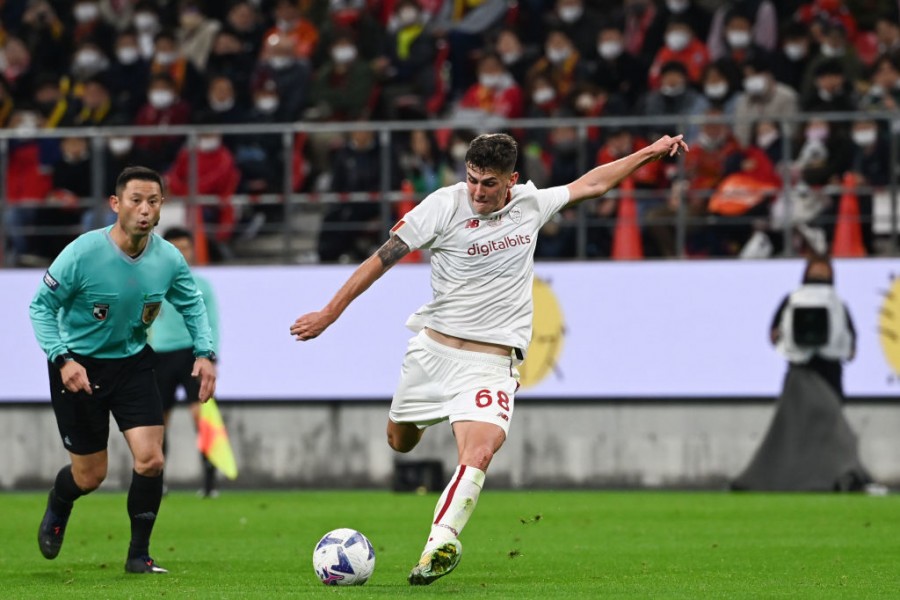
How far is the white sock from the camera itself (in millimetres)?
9062

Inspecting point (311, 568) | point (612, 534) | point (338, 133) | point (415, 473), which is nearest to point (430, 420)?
point (311, 568)

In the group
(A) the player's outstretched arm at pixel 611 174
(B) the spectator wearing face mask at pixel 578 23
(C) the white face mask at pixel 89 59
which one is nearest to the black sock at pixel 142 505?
(A) the player's outstretched arm at pixel 611 174

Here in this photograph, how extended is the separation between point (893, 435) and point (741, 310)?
2089mm

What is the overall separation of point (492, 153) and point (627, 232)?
408 inches

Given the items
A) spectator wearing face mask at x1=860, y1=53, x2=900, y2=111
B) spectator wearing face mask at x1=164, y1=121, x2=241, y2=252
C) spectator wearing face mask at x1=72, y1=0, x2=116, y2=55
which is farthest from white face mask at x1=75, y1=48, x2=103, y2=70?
spectator wearing face mask at x1=860, y1=53, x2=900, y2=111

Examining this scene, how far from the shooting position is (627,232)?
19734 mm

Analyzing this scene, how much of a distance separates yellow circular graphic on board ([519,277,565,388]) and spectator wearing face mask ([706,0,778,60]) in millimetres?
3731

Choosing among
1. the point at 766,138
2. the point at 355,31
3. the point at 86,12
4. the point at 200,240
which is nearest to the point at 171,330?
the point at 200,240

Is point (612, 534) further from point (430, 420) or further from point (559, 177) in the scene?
point (559, 177)

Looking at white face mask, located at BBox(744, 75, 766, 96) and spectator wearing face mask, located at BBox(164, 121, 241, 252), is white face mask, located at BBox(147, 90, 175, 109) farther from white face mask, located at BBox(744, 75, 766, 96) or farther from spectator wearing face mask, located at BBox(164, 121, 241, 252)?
white face mask, located at BBox(744, 75, 766, 96)

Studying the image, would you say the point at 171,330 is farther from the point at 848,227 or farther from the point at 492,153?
the point at 492,153

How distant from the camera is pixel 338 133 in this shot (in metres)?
20.8

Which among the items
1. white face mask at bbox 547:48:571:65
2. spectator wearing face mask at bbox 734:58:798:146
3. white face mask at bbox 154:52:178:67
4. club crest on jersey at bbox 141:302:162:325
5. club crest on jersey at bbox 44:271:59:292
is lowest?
club crest on jersey at bbox 141:302:162:325

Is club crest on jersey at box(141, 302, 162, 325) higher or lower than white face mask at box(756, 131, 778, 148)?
lower
